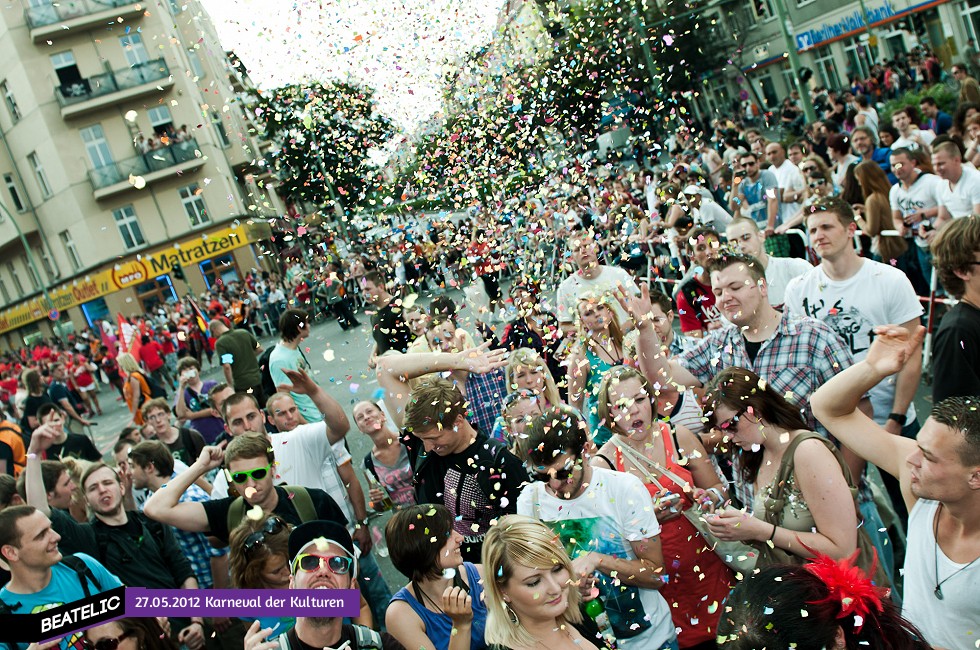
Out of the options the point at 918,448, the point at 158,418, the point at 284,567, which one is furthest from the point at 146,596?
the point at 158,418

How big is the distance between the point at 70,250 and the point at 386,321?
35989mm

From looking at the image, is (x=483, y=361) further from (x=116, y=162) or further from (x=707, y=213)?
(x=116, y=162)

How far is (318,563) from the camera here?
3633mm

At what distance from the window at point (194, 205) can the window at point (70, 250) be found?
16.8ft

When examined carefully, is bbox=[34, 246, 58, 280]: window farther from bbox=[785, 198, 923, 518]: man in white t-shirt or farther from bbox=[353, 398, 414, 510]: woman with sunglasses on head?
bbox=[785, 198, 923, 518]: man in white t-shirt

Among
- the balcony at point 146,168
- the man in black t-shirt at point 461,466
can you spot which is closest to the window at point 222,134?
the balcony at point 146,168

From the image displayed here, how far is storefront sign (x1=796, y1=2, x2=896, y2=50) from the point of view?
32219mm

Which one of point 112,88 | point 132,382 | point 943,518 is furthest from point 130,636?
point 112,88

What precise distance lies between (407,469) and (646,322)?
185cm

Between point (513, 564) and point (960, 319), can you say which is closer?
point (513, 564)

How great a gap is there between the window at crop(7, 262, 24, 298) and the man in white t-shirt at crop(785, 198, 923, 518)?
152ft

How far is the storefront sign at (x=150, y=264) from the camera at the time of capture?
37.4 m

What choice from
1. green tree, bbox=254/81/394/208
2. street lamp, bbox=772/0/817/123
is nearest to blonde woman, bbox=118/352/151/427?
Answer: green tree, bbox=254/81/394/208

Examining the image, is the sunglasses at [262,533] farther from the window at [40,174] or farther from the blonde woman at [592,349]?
Answer: the window at [40,174]
